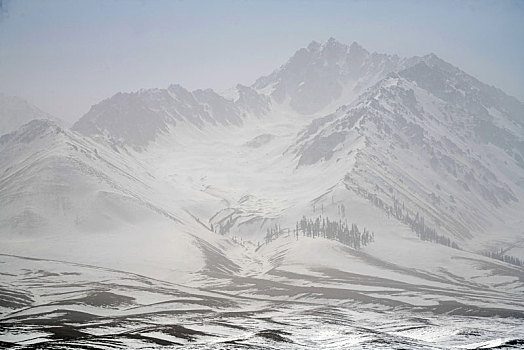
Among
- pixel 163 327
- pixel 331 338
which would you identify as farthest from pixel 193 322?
pixel 331 338

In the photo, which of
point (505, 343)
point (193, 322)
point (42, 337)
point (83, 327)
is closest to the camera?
point (505, 343)

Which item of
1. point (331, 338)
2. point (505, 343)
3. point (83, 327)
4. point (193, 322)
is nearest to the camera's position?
point (505, 343)

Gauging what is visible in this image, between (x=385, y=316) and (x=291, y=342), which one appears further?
(x=385, y=316)

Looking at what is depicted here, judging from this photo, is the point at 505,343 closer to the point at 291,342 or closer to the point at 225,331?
the point at 291,342

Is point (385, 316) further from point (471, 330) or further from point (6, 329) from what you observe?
point (6, 329)

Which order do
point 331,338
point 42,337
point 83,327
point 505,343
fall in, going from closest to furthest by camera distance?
point 505,343
point 42,337
point 331,338
point 83,327

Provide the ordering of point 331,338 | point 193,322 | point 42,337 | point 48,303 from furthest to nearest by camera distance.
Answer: point 48,303, point 193,322, point 331,338, point 42,337

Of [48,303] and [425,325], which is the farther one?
[48,303]

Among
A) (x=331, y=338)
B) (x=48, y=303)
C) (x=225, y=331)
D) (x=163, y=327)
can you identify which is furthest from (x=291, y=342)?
(x=48, y=303)

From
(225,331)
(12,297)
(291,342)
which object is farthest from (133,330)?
(12,297)
